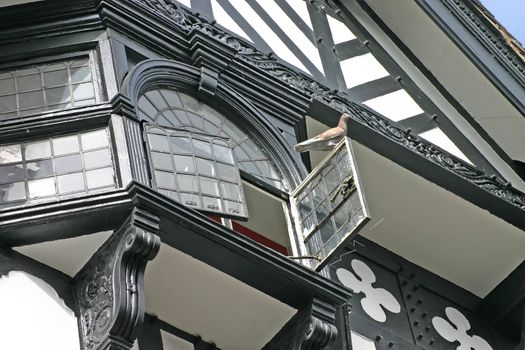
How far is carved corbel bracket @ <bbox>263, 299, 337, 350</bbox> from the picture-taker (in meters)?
10.3

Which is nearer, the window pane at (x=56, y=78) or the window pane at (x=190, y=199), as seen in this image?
the window pane at (x=190, y=199)

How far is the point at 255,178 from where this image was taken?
11305 mm

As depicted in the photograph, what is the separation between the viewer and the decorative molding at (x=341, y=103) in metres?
12.0

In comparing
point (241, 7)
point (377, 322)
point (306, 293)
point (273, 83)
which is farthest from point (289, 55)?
point (306, 293)

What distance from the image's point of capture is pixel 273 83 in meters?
12.3

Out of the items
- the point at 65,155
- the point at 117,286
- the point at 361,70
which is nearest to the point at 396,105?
the point at 361,70

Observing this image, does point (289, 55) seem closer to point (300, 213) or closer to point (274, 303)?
point (300, 213)

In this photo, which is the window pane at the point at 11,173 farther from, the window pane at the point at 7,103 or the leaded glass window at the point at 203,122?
the leaded glass window at the point at 203,122

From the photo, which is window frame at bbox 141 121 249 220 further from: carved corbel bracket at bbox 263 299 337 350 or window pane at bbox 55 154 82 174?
carved corbel bracket at bbox 263 299 337 350

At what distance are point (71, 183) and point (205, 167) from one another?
3.29 ft

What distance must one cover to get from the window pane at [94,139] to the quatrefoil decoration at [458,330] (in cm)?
354

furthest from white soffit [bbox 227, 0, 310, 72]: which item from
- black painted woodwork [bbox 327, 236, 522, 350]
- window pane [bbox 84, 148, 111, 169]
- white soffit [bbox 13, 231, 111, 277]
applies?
white soffit [bbox 13, 231, 111, 277]

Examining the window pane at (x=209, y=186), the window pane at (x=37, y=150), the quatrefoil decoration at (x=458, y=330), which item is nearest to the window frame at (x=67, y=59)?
the window pane at (x=37, y=150)

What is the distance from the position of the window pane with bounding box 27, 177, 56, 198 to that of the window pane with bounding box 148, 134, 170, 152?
71 centimetres
